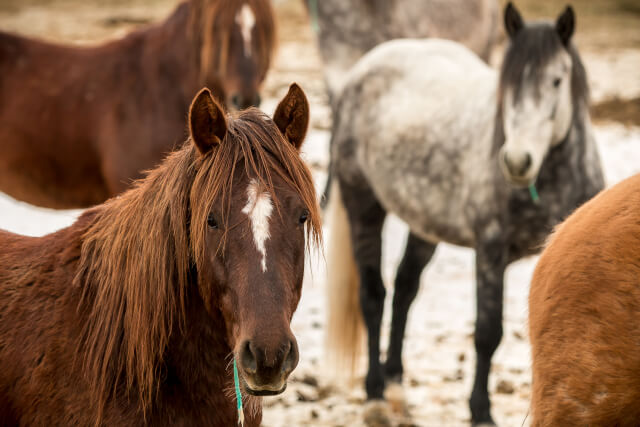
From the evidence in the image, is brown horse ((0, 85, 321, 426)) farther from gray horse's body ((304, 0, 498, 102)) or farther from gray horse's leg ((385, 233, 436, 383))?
gray horse's body ((304, 0, 498, 102))

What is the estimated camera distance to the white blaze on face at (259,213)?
2.04 m

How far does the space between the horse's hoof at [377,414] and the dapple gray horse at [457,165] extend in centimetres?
8

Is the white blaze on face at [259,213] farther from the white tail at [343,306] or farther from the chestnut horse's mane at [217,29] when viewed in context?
the chestnut horse's mane at [217,29]

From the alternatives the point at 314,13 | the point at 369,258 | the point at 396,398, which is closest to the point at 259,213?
the point at 369,258

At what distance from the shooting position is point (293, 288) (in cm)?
211

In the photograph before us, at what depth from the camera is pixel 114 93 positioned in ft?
16.1

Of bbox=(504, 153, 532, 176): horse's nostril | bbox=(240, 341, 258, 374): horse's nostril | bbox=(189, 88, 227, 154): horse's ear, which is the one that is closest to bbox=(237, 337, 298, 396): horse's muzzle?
bbox=(240, 341, 258, 374): horse's nostril

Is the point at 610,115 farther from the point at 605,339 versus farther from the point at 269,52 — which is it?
the point at 605,339

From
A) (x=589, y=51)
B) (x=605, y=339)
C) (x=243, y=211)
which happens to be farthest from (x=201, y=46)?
(x=589, y=51)

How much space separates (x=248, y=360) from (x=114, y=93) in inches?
133

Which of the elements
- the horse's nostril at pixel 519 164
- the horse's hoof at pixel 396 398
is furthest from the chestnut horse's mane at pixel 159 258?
the horse's hoof at pixel 396 398

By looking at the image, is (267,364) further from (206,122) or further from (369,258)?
(369,258)

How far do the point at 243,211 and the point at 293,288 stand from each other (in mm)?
246

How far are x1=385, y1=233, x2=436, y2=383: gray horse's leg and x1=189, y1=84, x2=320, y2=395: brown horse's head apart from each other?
2.49 m
